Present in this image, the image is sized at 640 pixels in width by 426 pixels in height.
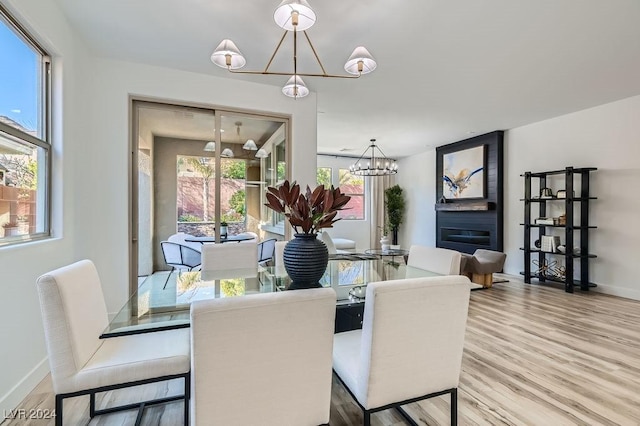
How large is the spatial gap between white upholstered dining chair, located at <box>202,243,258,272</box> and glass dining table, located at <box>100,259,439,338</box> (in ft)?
0.32

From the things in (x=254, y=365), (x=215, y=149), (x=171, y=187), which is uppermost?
(x=215, y=149)

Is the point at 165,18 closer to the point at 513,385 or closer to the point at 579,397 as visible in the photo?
the point at 513,385

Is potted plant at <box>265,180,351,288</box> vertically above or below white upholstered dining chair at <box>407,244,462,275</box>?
above

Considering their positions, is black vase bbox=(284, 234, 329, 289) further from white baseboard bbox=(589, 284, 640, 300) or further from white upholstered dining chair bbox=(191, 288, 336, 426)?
white baseboard bbox=(589, 284, 640, 300)

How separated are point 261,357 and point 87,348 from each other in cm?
91

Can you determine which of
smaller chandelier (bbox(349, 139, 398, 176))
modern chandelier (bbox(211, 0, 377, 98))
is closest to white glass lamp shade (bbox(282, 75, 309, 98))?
modern chandelier (bbox(211, 0, 377, 98))

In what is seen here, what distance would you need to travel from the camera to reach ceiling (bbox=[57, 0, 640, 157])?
2371mm

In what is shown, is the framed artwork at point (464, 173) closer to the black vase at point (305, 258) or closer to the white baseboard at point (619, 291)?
the white baseboard at point (619, 291)

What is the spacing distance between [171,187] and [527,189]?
5.53m

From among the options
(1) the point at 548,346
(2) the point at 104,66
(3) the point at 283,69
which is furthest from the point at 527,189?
(2) the point at 104,66

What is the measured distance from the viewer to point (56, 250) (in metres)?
2.39

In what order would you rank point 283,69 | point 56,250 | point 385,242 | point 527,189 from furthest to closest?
point 385,242 < point 527,189 < point 283,69 < point 56,250

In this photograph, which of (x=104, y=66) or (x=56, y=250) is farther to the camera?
(x=104, y=66)

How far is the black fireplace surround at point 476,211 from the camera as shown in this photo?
233 inches
